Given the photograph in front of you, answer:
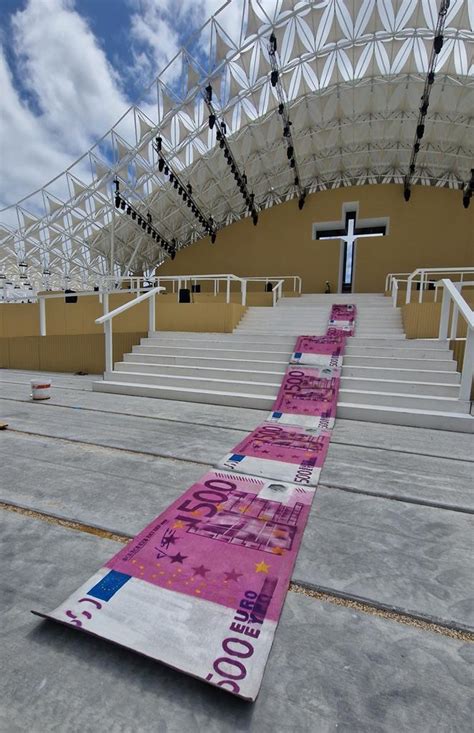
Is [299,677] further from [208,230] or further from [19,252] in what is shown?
[19,252]

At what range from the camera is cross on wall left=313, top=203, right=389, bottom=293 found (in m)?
22.4

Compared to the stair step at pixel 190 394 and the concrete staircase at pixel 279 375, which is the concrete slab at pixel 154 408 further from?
the concrete staircase at pixel 279 375

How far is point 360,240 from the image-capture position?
22.1 meters

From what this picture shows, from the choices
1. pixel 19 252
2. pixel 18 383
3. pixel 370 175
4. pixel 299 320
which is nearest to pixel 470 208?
pixel 370 175

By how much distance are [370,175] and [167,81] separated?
13.7 metres

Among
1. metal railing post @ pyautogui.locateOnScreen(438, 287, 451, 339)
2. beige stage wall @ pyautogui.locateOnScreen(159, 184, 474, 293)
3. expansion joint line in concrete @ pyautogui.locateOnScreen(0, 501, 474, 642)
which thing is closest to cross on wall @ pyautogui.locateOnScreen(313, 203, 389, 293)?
beige stage wall @ pyautogui.locateOnScreen(159, 184, 474, 293)

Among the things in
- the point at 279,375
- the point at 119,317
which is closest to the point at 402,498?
the point at 279,375

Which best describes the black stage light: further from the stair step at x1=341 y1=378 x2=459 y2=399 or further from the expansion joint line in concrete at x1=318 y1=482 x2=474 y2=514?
the expansion joint line in concrete at x1=318 y1=482 x2=474 y2=514

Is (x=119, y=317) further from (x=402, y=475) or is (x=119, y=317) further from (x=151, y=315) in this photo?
(x=402, y=475)

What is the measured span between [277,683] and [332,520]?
105 cm

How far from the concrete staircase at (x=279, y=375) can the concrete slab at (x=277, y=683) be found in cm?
318

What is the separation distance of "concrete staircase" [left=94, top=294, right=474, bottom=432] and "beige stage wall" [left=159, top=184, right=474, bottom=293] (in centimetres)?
1652

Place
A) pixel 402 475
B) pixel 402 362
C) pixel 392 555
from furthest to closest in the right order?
pixel 402 362, pixel 402 475, pixel 392 555

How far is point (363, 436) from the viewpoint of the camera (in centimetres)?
365
